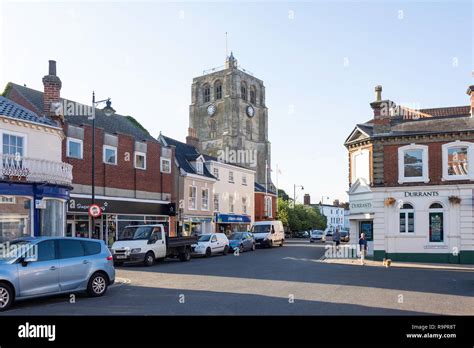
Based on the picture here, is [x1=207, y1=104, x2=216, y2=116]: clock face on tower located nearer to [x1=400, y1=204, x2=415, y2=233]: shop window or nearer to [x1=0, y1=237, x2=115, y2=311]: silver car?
[x1=400, y1=204, x2=415, y2=233]: shop window

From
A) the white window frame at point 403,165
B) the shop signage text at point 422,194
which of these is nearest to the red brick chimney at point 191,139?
the white window frame at point 403,165

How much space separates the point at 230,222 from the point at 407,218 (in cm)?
2492

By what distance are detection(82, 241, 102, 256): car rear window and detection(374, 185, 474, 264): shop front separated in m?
18.3

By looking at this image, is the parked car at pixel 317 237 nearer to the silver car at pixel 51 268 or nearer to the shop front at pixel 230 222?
the shop front at pixel 230 222

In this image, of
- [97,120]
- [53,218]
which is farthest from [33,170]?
[97,120]

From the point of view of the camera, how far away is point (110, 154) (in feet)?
109

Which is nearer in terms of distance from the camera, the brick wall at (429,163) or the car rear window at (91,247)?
the car rear window at (91,247)

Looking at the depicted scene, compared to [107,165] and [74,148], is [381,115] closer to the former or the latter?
[107,165]

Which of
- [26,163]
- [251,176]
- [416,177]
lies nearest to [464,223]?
[416,177]

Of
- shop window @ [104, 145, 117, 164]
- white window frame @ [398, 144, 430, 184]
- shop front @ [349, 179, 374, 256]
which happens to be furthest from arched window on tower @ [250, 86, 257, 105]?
white window frame @ [398, 144, 430, 184]

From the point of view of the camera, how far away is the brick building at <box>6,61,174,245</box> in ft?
96.7

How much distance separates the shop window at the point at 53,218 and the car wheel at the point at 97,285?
974cm

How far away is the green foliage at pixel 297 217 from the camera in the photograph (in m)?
79.4
